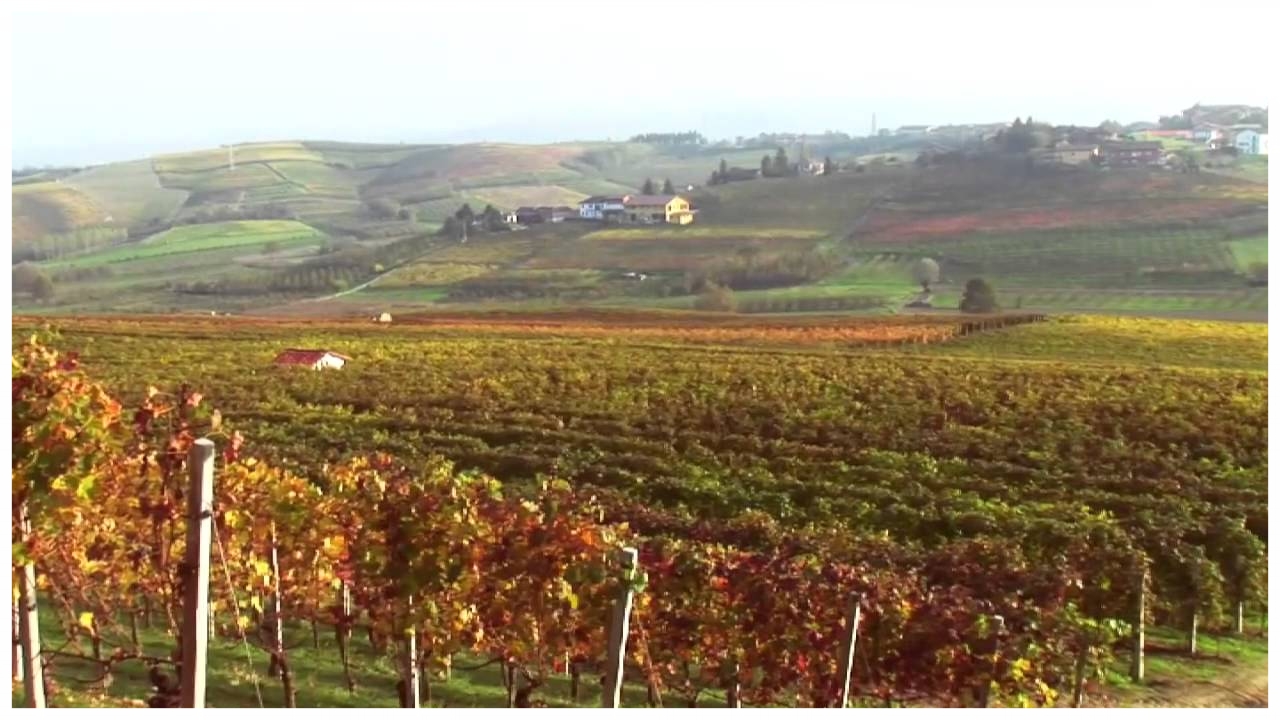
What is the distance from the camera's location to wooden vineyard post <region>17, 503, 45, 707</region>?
4188mm

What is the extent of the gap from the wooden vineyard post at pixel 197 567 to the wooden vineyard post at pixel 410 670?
97cm

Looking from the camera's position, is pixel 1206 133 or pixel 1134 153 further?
pixel 1134 153

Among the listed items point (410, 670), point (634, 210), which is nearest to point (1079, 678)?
point (410, 670)

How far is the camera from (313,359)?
12570 mm

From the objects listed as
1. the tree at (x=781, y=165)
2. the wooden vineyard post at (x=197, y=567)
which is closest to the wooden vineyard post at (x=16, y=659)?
the wooden vineyard post at (x=197, y=567)

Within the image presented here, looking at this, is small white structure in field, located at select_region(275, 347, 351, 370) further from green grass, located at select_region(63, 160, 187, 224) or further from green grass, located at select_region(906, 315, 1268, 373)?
→ green grass, located at select_region(63, 160, 187, 224)

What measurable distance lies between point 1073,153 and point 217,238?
2523 centimetres

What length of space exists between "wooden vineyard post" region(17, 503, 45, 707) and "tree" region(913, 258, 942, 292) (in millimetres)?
22532

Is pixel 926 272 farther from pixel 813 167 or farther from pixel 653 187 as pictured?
pixel 813 167

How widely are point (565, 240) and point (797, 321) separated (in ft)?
29.1

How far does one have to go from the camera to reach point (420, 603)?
4.66 m

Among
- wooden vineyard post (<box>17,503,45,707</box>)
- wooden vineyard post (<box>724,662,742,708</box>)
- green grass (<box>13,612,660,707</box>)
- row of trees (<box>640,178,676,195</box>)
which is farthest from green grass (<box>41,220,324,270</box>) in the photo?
wooden vineyard post (<box>724,662,742,708</box>)
